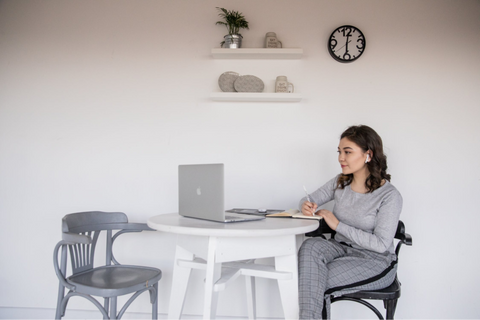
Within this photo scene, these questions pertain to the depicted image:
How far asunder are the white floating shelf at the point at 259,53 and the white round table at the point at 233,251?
118 centimetres

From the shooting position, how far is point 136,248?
2406mm

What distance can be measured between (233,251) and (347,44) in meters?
1.69

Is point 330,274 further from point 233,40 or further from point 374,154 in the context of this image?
point 233,40

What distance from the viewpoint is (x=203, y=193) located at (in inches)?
60.0

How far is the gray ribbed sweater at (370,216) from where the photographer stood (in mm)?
1582

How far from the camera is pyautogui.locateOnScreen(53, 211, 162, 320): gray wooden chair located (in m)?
1.62

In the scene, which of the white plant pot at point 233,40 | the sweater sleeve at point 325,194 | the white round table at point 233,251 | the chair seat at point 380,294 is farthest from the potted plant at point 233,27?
the chair seat at point 380,294

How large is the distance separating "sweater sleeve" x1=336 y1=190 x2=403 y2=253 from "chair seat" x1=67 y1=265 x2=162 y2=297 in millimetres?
1016

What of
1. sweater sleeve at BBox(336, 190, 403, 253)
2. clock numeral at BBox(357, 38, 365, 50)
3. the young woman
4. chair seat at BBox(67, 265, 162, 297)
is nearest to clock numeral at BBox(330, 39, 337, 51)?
clock numeral at BBox(357, 38, 365, 50)

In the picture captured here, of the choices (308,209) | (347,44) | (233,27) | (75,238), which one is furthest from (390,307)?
(233,27)

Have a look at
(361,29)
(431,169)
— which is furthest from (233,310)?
(361,29)

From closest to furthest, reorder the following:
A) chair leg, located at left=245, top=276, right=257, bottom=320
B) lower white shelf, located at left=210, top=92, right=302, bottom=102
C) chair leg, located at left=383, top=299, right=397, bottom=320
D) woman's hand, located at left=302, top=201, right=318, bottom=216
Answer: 1. chair leg, located at left=383, top=299, right=397, bottom=320
2. woman's hand, located at left=302, top=201, right=318, bottom=216
3. chair leg, located at left=245, top=276, right=257, bottom=320
4. lower white shelf, located at left=210, top=92, right=302, bottom=102

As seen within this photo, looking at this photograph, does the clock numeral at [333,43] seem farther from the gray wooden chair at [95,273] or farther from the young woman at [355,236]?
the gray wooden chair at [95,273]

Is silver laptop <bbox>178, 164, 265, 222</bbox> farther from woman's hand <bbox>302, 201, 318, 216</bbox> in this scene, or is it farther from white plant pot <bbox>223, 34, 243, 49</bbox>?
white plant pot <bbox>223, 34, 243, 49</bbox>
